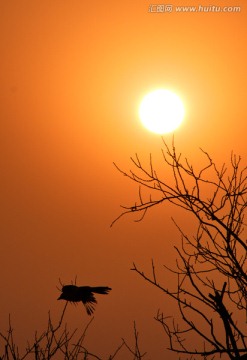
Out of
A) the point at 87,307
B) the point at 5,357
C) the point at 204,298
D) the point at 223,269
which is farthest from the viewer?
the point at 5,357

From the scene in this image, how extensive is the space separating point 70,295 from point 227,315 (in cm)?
419

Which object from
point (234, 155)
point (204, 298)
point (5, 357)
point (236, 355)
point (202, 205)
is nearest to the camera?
point (236, 355)

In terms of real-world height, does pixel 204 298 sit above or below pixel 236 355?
above

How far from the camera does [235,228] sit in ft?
16.5

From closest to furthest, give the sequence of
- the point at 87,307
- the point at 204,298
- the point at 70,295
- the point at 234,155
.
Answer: the point at 204,298 → the point at 234,155 → the point at 87,307 → the point at 70,295

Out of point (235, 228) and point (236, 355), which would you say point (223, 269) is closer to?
point (235, 228)

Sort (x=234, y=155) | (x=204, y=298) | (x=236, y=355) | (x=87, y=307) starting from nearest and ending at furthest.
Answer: (x=236, y=355) < (x=204, y=298) < (x=234, y=155) < (x=87, y=307)

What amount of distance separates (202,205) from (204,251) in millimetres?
770

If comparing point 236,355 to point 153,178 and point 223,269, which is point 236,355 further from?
point 153,178

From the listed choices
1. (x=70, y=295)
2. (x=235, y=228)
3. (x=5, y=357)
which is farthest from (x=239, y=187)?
(x=5, y=357)

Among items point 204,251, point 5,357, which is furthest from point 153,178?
point 5,357

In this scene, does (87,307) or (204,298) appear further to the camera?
(87,307)

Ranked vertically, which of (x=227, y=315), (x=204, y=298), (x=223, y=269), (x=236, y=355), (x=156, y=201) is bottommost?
(x=236, y=355)

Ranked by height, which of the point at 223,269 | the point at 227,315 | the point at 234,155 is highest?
the point at 234,155
